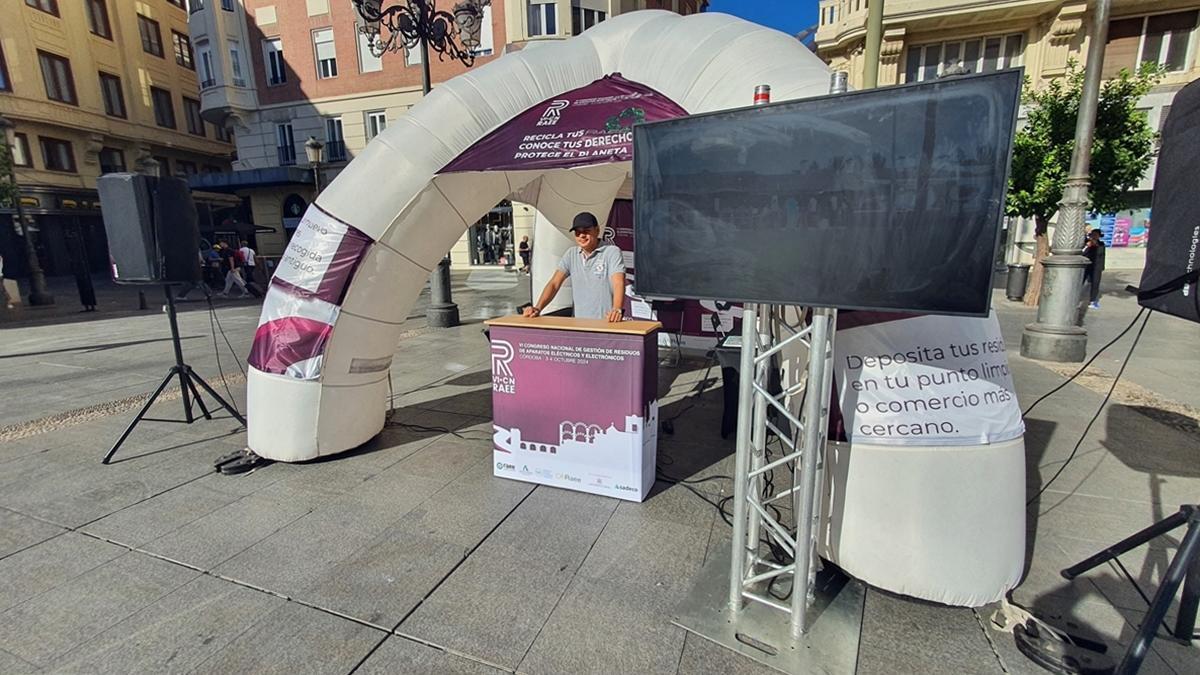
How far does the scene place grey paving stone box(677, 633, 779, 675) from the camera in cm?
217

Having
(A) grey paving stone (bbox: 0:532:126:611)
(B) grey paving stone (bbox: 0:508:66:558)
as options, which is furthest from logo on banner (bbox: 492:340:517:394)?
(B) grey paving stone (bbox: 0:508:66:558)

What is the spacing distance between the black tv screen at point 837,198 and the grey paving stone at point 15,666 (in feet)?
10.5

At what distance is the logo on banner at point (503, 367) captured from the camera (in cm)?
376

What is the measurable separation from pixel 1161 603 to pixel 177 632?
4200 mm

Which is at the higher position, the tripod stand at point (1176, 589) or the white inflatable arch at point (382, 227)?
the white inflatable arch at point (382, 227)

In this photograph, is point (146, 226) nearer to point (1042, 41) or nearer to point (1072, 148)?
point (1072, 148)

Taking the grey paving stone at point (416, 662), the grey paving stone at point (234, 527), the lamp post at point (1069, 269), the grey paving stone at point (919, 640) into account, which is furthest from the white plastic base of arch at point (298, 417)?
the lamp post at point (1069, 269)

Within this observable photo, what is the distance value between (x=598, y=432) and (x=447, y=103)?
111 inches

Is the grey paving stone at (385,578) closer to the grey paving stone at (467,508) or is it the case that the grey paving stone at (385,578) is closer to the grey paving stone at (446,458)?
the grey paving stone at (467,508)

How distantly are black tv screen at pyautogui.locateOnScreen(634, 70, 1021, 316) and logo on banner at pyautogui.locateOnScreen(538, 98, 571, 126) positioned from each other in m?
2.04

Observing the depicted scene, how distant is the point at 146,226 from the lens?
176 inches

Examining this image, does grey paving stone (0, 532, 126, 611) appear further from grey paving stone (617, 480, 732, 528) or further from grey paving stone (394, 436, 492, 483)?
grey paving stone (617, 480, 732, 528)

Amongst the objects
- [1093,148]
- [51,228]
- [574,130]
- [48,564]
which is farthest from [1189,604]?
[51,228]

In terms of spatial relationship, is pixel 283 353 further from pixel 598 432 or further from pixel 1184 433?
pixel 1184 433
